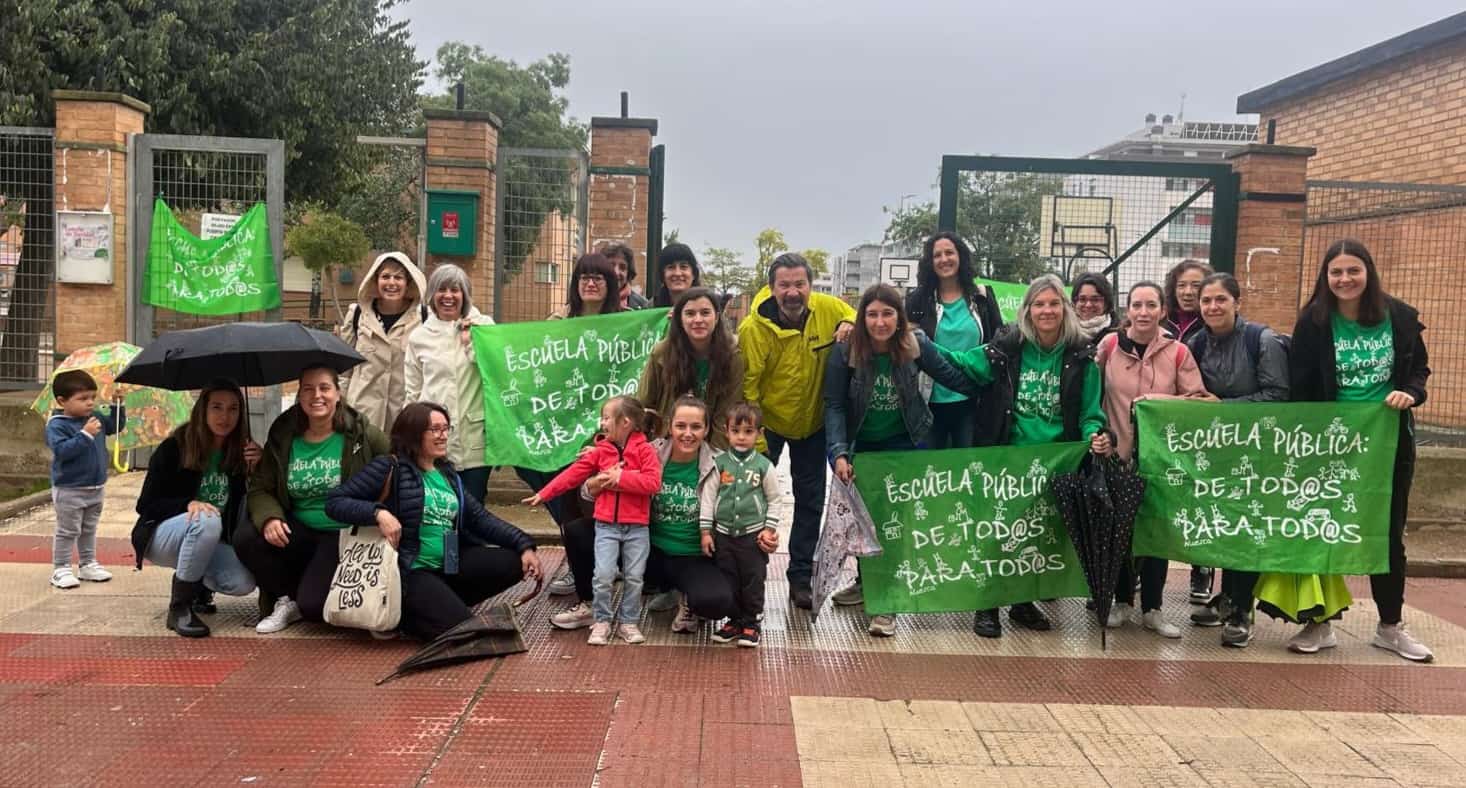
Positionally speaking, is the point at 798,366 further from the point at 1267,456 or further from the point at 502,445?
the point at 1267,456

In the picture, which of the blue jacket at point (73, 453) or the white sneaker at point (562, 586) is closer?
the blue jacket at point (73, 453)

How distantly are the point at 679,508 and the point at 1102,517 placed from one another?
6.79 ft

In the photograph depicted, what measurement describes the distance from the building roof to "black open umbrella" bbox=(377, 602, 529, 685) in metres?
12.9

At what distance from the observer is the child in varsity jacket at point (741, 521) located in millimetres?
4992

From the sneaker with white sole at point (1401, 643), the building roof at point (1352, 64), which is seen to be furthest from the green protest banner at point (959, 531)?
the building roof at point (1352, 64)

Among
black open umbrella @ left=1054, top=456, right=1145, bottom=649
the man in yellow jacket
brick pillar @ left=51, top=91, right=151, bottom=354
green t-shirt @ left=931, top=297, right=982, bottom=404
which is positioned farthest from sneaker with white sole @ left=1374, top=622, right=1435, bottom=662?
brick pillar @ left=51, top=91, right=151, bottom=354

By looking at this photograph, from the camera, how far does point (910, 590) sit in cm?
530

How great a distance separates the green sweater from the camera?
500cm

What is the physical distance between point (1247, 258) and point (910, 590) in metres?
5.18

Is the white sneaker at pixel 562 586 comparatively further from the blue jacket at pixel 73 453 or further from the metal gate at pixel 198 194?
the metal gate at pixel 198 194

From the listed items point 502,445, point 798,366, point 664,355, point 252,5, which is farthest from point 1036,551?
point 252,5

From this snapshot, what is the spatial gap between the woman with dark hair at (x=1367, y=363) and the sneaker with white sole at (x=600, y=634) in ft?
11.2

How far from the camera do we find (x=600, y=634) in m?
4.96

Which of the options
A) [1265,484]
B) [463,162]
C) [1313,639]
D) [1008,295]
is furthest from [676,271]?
[1313,639]
